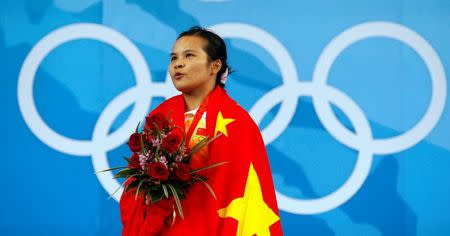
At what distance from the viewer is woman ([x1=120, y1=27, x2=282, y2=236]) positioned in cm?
241

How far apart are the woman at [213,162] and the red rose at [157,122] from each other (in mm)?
126

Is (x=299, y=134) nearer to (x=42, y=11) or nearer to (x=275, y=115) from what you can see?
(x=275, y=115)

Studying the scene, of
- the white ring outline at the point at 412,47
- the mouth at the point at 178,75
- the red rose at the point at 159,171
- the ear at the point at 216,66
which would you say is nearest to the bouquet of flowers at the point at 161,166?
the red rose at the point at 159,171

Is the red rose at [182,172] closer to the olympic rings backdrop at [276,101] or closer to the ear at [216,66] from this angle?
the ear at [216,66]

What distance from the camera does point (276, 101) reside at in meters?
4.40

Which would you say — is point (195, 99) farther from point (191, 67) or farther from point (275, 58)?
point (275, 58)

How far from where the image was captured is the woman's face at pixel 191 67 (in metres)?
2.54

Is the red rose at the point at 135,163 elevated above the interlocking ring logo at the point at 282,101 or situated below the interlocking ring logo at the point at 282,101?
below

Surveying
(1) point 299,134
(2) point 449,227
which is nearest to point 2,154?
(1) point 299,134

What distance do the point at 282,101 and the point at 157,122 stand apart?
6.88ft

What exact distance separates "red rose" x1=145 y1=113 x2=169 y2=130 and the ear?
1.13ft

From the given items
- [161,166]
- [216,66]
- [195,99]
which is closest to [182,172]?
[161,166]

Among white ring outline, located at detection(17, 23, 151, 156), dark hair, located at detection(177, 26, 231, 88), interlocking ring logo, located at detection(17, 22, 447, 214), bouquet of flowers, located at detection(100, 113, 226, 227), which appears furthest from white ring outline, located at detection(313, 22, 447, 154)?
bouquet of flowers, located at detection(100, 113, 226, 227)

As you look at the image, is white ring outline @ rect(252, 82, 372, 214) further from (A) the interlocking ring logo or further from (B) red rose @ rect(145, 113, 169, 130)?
(B) red rose @ rect(145, 113, 169, 130)
